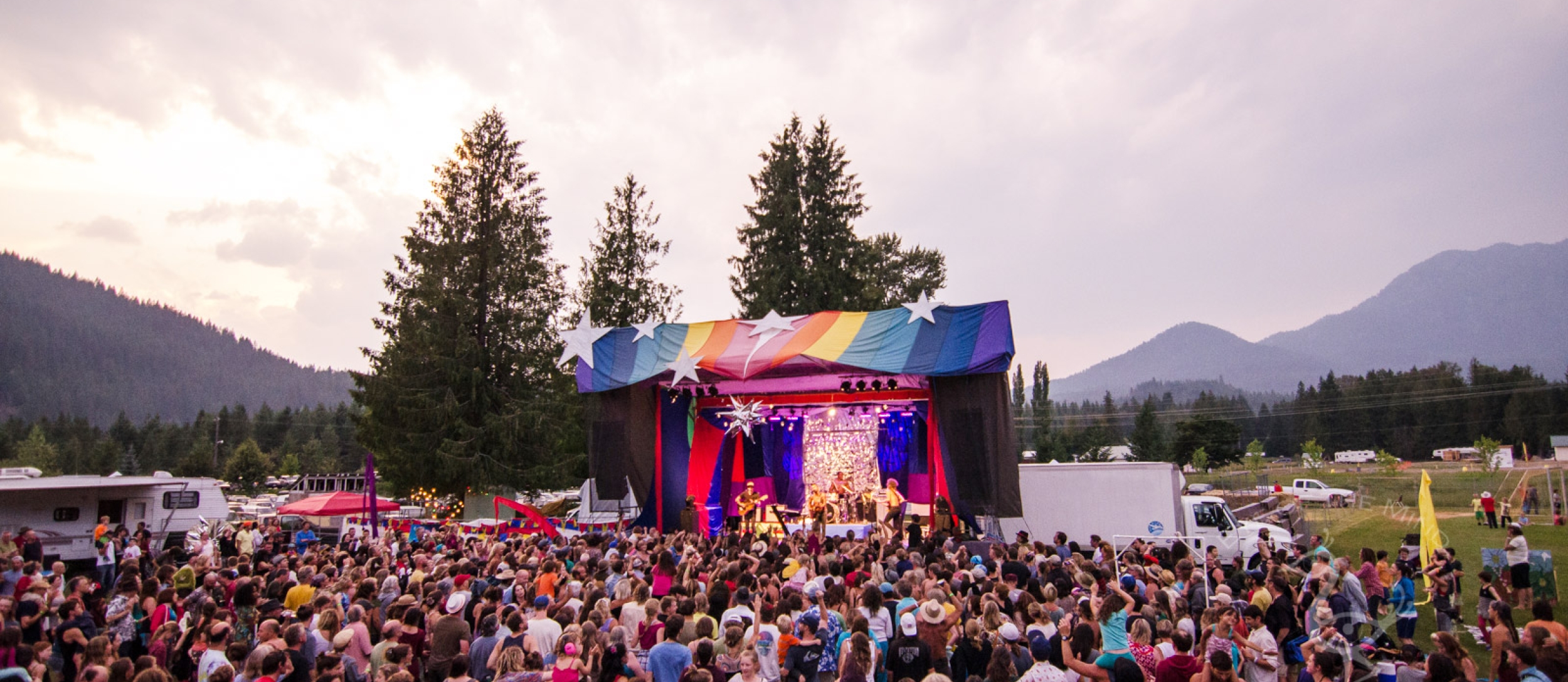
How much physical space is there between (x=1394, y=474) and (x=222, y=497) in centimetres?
4453

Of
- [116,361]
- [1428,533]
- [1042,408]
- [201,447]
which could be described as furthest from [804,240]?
[116,361]

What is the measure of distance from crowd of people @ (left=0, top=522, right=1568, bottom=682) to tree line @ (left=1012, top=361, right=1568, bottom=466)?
42.3m

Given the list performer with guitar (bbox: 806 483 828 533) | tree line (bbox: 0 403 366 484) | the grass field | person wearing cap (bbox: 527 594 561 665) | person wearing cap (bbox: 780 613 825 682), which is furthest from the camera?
tree line (bbox: 0 403 366 484)

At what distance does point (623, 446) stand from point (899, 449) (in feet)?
21.9

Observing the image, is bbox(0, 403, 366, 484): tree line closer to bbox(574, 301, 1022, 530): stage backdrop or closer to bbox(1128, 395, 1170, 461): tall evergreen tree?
bbox(574, 301, 1022, 530): stage backdrop

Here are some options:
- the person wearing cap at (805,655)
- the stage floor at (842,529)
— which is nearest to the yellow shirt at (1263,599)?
the person wearing cap at (805,655)

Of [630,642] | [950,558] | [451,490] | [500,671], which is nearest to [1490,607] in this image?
[950,558]

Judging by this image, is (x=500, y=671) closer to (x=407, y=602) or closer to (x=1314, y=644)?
(x=407, y=602)

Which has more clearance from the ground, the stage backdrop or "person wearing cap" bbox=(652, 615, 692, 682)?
the stage backdrop

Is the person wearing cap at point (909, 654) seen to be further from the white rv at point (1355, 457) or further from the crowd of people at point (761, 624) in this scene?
the white rv at point (1355, 457)

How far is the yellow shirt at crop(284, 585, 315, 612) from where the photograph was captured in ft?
23.3

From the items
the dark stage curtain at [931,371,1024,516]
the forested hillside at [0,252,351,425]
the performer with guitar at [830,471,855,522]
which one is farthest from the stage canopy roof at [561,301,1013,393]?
the forested hillside at [0,252,351,425]

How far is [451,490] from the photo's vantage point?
23828 millimetres

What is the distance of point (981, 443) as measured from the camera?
14750 millimetres
